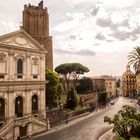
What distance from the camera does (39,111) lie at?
134 ft

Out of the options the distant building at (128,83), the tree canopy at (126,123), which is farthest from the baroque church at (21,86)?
the distant building at (128,83)

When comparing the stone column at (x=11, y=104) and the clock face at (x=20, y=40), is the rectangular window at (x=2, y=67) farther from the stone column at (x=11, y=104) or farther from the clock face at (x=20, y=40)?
the clock face at (x=20, y=40)

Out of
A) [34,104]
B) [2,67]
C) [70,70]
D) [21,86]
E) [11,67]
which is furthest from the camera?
[70,70]

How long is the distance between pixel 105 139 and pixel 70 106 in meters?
19.9

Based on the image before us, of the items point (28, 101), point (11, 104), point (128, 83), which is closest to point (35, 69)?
point (28, 101)

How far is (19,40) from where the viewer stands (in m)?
38.0

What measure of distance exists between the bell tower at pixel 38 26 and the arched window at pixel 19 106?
120 feet

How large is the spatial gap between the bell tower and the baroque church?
33.7 metres

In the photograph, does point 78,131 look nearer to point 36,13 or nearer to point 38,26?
point 38,26

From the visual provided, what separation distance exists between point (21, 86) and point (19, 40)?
6510 millimetres

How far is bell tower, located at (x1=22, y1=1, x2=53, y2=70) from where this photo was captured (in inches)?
2958

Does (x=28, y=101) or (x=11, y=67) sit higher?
(x=11, y=67)

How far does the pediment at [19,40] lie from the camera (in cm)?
3587

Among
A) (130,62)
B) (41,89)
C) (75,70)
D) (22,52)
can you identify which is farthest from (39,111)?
(75,70)
